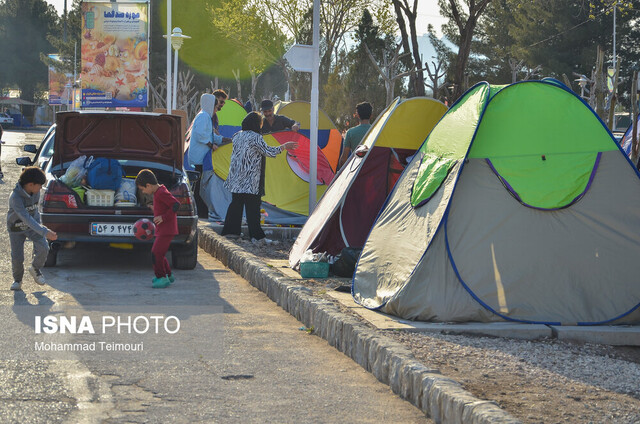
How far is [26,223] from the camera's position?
28.9 ft

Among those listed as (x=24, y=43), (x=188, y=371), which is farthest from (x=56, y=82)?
(x=188, y=371)

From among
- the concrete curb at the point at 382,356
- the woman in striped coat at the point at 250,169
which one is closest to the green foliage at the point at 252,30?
the woman in striped coat at the point at 250,169

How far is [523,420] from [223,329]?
130 inches

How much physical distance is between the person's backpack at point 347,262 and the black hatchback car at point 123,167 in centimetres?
174

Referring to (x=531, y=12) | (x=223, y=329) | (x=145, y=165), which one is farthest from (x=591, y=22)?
(x=223, y=329)

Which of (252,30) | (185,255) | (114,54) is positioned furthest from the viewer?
(252,30)

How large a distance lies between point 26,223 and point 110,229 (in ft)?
4.86

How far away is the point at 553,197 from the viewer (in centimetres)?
779

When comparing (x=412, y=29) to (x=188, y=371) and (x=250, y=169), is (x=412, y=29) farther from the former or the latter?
(x=188, y=371)

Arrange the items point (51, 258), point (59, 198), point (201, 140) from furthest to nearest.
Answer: point (201, 140)
point (51, 258)
point (59, 198)

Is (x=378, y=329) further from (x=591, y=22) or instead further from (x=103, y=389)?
(x=591, y=22)

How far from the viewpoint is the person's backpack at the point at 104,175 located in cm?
1059

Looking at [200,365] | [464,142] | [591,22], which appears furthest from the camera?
[591,22]

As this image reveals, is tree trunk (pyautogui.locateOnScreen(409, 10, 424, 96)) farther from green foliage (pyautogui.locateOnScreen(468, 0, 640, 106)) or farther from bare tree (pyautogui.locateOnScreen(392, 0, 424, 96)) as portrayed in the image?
green foliage (pyautogui.locateOnScreen(468, 0, 640, 106))
